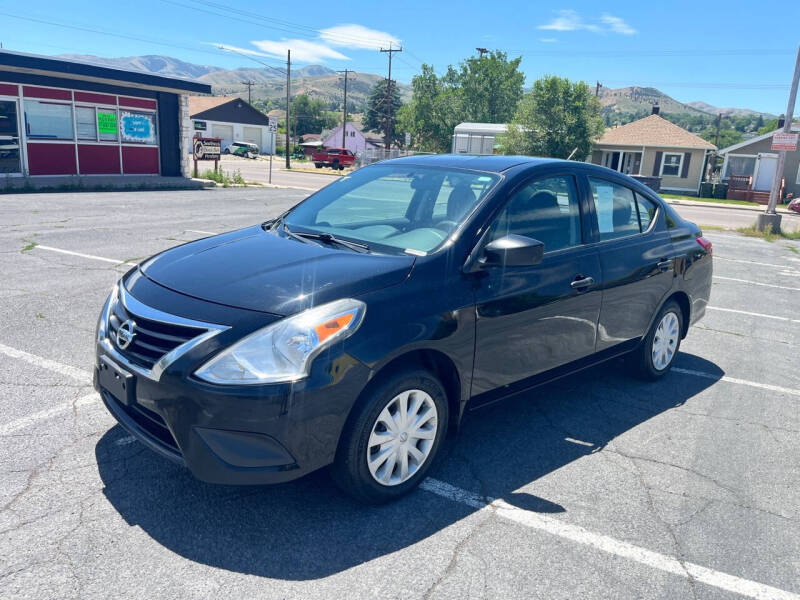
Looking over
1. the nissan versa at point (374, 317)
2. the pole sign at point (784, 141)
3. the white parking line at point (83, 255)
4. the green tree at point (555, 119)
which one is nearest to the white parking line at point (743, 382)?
the nissan versa at point (374, 317)

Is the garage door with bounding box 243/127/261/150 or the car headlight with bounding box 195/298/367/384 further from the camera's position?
the garage door with bounding box 243/127/261/150

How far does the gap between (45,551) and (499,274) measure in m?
2.55

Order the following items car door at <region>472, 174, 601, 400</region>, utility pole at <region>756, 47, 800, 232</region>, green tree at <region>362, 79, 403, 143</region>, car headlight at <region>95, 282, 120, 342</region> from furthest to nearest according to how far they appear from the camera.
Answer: green tree at <region>362, 79, 403, 143</region> < utility pole at <region>756, 47, 800, 232</region> < car door at <region>472, 174, 601, 400</region> < car headlight at <region>95, 282, 120, 342</region>

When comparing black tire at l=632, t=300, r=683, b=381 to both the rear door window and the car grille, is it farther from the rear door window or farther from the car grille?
the car grille

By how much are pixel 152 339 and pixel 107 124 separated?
72.6ft

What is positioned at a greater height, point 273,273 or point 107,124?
point 107,124

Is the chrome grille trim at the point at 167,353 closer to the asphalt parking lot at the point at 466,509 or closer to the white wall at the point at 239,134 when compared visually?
the asphalt parking lot at the point at 466,509

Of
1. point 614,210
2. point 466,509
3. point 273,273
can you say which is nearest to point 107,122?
point 614,210

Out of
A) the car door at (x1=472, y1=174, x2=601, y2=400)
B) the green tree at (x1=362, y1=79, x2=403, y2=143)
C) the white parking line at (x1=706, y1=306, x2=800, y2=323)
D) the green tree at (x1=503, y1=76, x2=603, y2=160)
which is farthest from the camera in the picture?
the green tree at (x1=362, y1=79, x2=403, y2=143)

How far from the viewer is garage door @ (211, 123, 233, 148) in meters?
73.9

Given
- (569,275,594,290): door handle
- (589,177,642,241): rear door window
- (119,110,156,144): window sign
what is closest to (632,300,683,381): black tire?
(589,177,642,241): rear door window

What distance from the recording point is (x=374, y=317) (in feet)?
9.70

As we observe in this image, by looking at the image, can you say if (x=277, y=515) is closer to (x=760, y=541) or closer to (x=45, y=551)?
(x=45, y=551)

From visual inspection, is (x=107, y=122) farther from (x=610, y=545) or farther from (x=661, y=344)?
(x=610, y=545)
